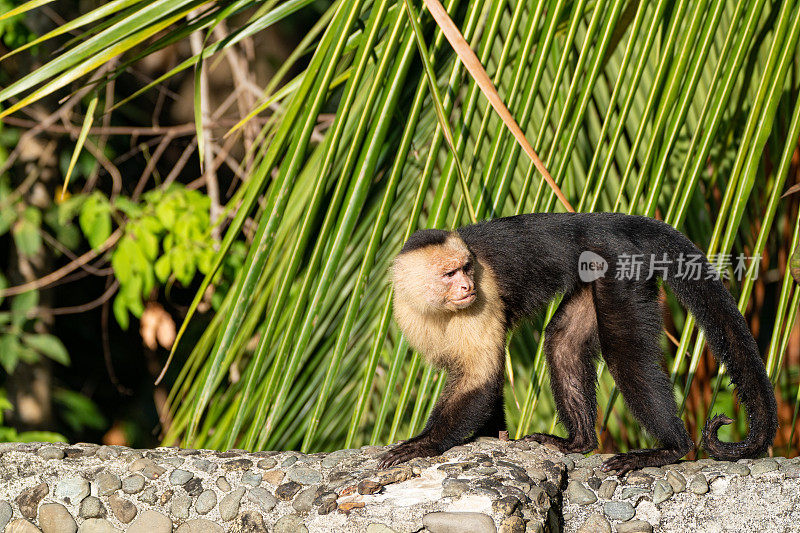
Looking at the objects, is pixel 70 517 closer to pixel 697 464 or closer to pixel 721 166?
pixel 697 464

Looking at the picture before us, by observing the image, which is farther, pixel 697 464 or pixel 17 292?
pixel 17 292

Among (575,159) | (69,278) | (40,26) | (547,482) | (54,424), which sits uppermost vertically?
(40,26)

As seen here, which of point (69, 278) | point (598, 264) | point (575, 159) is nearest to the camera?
point (598, 264)

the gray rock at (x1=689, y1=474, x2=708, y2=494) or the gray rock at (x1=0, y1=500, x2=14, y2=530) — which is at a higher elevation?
the gray rock at (x1=689, y1=474, x2=708, y2=494)

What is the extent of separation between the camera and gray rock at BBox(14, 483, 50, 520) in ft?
7.17

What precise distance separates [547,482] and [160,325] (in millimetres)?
2782

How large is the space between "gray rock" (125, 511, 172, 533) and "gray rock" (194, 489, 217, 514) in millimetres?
76

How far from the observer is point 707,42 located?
6.05ft

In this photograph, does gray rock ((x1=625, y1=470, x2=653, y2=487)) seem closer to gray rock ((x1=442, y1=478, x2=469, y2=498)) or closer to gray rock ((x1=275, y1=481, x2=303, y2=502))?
gray rock ((x1=442, y1=478, x2=469, y2=498))

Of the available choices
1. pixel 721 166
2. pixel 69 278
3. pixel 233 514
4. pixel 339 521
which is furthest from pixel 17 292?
pixel 721 166

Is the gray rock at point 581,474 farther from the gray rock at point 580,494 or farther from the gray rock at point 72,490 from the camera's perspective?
the gray rock at point 72,490

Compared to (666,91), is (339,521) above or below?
below

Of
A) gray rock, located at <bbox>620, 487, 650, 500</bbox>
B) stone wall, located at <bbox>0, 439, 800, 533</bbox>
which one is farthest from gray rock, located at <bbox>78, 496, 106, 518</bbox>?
gray rock, located at <bbox>620, 487, 650, 500</bbox>

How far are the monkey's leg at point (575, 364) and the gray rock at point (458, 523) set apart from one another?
68 cm
